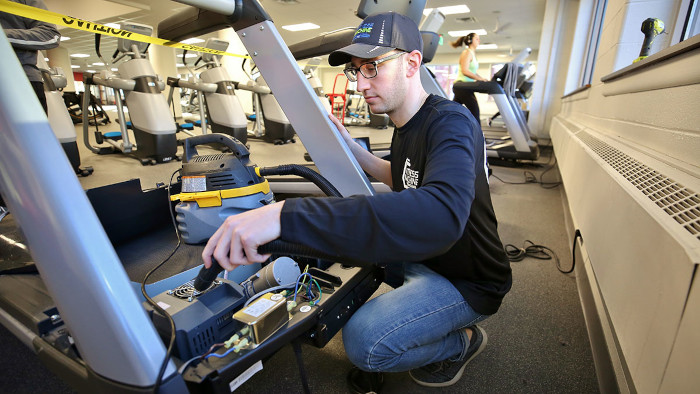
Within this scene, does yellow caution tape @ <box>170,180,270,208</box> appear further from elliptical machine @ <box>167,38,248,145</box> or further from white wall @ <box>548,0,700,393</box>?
elliptical machine @ <box>167,38,248,145</box>

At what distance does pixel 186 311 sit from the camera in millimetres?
754

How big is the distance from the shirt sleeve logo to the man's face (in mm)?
184

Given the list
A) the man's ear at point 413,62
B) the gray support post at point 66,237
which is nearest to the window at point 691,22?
the man's ear at point 413,62

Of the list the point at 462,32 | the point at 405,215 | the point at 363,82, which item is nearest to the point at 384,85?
the point at 363,82

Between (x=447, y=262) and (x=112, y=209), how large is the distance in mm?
1359

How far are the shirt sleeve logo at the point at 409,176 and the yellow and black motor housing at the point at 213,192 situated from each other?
1.62 ft

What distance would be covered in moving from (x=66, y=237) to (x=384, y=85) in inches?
33.2

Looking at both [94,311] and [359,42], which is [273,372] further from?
[359,42]

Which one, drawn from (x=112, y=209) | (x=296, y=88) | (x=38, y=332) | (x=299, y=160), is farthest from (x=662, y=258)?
(x=299, y=160)

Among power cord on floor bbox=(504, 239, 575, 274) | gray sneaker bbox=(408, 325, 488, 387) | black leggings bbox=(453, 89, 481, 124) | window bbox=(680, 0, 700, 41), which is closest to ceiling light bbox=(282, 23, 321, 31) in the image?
black leggings bbox=(453, 89, 481, 124)

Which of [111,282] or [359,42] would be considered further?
[359,42]

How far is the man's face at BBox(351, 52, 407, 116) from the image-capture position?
3.37 ft

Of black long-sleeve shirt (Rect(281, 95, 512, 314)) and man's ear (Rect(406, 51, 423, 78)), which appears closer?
black long-sleeve shirt (Rect(281, 95, 512, 314))

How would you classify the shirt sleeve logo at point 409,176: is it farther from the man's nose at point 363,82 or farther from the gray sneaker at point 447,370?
the gray sneaker at point 447,370
